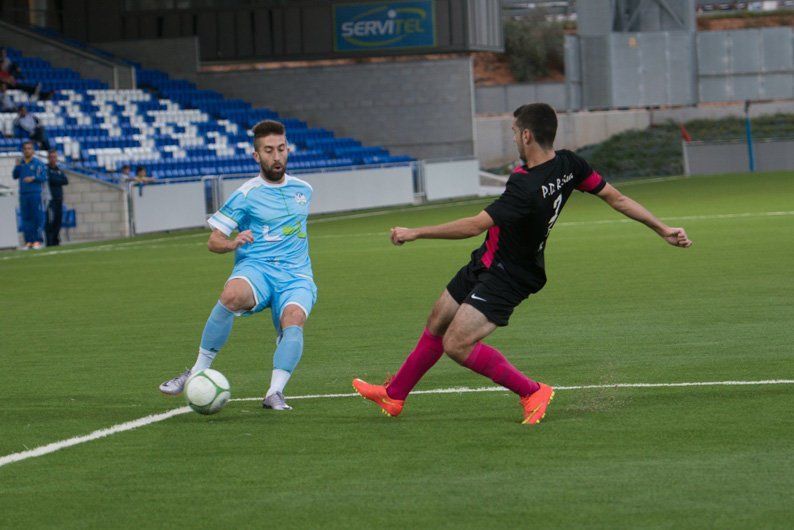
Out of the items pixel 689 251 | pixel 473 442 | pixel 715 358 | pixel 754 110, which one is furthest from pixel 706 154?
pixel 473 442

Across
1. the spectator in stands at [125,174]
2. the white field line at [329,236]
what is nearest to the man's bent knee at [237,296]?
the white field line at [329,236]

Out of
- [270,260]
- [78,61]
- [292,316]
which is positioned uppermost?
[78,61]

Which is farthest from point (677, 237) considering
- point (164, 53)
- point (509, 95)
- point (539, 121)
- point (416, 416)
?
point (509, 95)

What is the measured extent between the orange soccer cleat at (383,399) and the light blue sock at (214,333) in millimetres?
1014

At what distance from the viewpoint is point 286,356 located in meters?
8.57

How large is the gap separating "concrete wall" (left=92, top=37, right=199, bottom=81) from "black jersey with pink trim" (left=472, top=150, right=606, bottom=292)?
115ft

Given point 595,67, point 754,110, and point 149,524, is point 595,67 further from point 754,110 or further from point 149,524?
point 149,524

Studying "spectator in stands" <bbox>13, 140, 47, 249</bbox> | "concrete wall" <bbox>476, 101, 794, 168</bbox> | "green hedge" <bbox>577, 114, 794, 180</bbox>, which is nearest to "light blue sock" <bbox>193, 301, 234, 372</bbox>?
"spectator in stands" <bbox>13, 140, 47, 249</bbox>

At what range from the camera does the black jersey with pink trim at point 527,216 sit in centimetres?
775

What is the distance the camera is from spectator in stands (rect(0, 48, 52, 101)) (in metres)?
34.6

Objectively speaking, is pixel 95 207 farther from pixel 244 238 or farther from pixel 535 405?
pixel 535 405

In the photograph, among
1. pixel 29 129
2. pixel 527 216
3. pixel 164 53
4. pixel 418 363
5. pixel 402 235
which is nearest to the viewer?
pixel 402 235

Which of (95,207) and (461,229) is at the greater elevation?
(95,207)

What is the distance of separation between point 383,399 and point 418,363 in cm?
30
